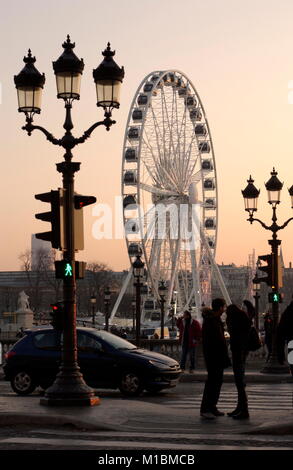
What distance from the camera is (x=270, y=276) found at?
1101 inches

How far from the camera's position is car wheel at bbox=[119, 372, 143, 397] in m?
20.7

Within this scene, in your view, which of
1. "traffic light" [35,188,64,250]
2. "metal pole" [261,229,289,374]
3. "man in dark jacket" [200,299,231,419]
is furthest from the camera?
"metal pole" [261,229,289,374]

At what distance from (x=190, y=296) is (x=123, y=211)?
45.1 ft

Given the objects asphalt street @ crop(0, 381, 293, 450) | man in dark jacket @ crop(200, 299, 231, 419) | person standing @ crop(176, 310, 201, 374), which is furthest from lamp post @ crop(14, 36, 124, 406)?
person standing @ crop(176, 310, 201, 374)

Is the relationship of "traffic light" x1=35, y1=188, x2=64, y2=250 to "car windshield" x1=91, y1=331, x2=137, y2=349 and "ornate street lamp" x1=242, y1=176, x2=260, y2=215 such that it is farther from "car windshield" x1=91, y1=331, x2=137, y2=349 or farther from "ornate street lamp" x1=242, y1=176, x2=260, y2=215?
"ornate street lamp" x1=242, y1=176, x2=260, y2=215

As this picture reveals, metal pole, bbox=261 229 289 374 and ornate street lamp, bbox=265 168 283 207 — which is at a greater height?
ornate street lamp, bbox=265 168 283 207

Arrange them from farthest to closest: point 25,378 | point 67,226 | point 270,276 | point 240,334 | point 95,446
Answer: point 270,276, point 25,378, point 67,226, point 240,334, point 95,446

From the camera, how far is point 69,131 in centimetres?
1727

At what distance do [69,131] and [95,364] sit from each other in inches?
223

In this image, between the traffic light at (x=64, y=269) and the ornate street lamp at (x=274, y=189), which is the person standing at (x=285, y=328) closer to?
the traffic light at (x=64, y=269)

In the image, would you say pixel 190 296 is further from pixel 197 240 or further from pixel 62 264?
pixel 62 264

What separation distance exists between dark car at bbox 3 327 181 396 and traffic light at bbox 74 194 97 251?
4.66 meters

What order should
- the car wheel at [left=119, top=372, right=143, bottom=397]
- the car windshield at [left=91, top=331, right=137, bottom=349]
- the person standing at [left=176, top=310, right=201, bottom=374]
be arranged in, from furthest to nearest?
the person standing at [left=176, top=310, right=201, bottom=374] → the car windshield at [left=91, top=331, right=137, bottom=349] → the car wheel at [left=119, top=372, right=143, bottom=397]

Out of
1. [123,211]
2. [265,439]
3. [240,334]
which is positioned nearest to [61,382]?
[240,334]
